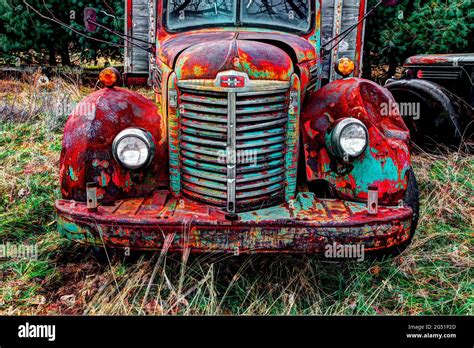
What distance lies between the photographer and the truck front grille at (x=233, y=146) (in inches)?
126

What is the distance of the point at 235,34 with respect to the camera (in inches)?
153

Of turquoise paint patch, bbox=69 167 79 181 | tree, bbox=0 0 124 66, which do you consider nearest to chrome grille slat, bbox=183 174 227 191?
turquoise paint patch, bbox=69 167 79 181

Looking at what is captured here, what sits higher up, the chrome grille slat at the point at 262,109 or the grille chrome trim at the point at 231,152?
the chrome grille slat at the point at 262,109

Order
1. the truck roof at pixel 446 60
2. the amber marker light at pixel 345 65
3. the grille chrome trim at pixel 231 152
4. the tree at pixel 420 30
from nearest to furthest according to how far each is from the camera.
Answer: the grille chrome trim at pixel 231 152 < the amber marker light at pixel 345 65 < the truck roof at pixel 446 60 < the tree at pixel 420 30

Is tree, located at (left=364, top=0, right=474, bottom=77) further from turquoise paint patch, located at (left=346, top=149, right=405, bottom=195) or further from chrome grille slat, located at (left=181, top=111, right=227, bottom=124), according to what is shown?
chrome grille slat, located at (left=181, top=111, right=227, bottom=124)

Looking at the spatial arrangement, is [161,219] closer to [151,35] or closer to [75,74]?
[151,35]

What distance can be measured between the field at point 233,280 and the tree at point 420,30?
17.0 feet

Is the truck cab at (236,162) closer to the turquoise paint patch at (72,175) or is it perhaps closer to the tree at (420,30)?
the turquoise paint patch at (72,175)

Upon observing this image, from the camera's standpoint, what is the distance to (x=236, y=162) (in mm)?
3225

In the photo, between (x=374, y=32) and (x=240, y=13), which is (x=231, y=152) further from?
(x=374, y=32)

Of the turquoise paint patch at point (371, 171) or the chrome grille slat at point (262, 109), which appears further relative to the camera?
the turquoise paint patch at point (371, 171)

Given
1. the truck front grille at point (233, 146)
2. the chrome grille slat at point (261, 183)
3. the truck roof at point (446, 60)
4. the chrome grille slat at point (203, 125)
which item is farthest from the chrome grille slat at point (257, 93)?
the truck roof at point (446, 60)

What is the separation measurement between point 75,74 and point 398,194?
29.9ft
